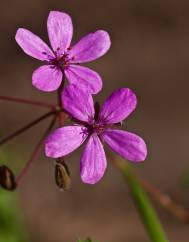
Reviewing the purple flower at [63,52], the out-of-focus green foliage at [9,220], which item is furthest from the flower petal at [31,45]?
the out-of-focus green foliage at [9,220]

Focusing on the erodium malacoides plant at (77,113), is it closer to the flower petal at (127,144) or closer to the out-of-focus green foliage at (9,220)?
the flower petal at (127,144)

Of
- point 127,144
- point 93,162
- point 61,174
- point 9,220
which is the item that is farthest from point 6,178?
point 9,220

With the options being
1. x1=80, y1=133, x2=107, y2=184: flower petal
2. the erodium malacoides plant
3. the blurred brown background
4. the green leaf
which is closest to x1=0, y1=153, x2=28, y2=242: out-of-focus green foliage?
the blurred brown background

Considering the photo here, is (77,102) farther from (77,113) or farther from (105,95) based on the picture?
(105,95)

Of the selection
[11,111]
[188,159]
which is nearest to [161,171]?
[188,159]

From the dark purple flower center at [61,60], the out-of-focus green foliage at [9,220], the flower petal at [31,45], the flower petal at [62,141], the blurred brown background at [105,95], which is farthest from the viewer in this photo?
the blurred brown background at [105,95]

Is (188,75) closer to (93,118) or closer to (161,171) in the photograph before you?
(161,171)

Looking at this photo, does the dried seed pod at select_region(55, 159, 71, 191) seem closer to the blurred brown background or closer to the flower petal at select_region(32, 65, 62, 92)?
→ the flower petal at select_region(32, 65, 62, 92)

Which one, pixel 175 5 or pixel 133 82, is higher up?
pixel 175 5
